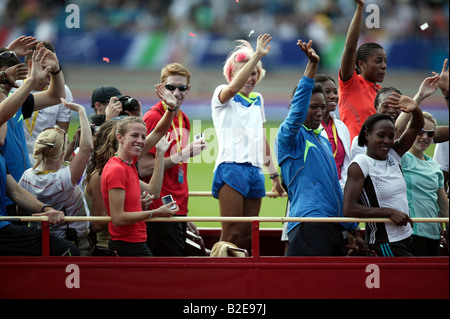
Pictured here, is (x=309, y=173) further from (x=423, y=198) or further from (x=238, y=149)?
(x=238, y=149)

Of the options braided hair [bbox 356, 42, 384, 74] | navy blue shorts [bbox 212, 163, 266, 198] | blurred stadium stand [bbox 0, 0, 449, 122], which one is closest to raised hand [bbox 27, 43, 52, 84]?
navy blue shorts [bbox 212, 163, 266, 198]

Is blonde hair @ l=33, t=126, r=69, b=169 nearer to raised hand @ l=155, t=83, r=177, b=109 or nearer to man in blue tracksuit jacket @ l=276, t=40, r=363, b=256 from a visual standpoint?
raised hand @ l=155, t=83, r=177, b=109

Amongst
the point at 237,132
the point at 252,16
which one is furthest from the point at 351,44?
the point at 252,16

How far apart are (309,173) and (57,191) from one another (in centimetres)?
188

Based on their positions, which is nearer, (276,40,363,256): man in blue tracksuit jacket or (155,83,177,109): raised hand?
(276,40,363,256): man in blue tracksuit jacket

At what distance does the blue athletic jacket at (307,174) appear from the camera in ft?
15.7

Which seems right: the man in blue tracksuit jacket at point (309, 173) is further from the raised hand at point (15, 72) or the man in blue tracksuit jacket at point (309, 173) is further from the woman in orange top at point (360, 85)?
the raised hand at point (15, 72)

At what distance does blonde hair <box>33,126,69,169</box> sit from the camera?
5105 millimetres

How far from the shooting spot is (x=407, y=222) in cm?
466

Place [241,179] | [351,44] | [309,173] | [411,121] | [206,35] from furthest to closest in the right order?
[206,35] → [241,179] → [351,44] → [411,121] → [309,173]

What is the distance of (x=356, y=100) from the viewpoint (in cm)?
588

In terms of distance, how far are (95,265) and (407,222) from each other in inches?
83.6

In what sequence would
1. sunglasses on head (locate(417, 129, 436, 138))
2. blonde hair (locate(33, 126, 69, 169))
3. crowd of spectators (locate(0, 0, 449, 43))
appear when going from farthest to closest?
1. crowd of spectators (locate(0, 0, 449, 43))
2. sunglasses on head (locate(417, 129, 436, 138))
3. blonde hair (locate(33, 126, 69, 169))

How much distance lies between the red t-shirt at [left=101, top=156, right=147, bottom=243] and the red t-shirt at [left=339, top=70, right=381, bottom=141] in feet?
6.78
